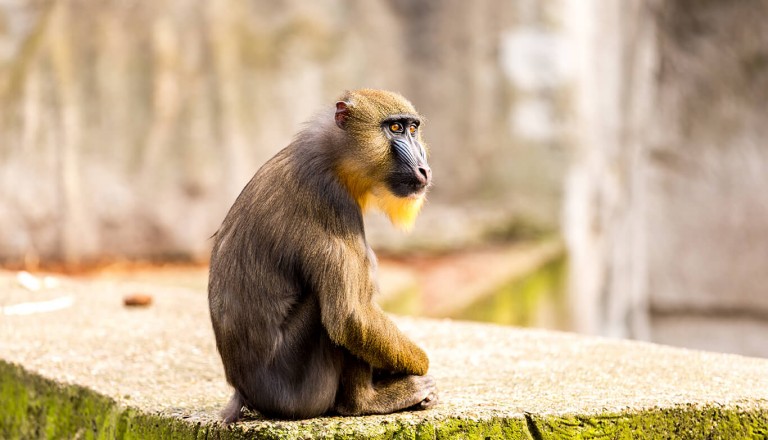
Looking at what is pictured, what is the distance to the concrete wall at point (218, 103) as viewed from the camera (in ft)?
28.1

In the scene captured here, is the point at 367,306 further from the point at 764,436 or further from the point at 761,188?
the point at 761,188

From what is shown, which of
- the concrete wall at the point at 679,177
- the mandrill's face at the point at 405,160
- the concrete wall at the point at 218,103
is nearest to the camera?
the mandrill's face at the point at 405,160

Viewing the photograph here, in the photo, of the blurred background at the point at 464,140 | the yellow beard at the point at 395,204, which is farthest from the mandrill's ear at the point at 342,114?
the blurred background at the point at 464,140

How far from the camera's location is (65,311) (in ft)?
19.4

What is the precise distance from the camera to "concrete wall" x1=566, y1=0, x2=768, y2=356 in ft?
34.7

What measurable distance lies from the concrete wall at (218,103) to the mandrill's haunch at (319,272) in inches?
218

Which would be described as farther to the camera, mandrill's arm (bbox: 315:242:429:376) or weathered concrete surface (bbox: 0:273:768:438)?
weathered concrete surface (bbox: 0:273:768:438)

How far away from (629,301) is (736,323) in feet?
3.67

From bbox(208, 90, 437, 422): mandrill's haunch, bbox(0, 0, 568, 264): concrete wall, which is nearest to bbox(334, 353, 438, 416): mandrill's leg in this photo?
bbox(208, 90, 437, 422): mandrill's haunch

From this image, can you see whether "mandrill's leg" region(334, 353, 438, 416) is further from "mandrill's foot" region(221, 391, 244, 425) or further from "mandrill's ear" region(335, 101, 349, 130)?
"mandrill's ear" region(335, 101, 349, 130)

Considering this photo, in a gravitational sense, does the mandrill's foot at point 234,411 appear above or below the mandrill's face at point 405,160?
below

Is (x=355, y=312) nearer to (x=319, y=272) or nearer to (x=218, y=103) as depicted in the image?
(x=319, y=272)

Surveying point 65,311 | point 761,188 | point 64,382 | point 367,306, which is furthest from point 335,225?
point 761,188

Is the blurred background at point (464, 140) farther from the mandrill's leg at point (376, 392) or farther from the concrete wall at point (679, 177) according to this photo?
the mandrill's leg at point (376, 392)
